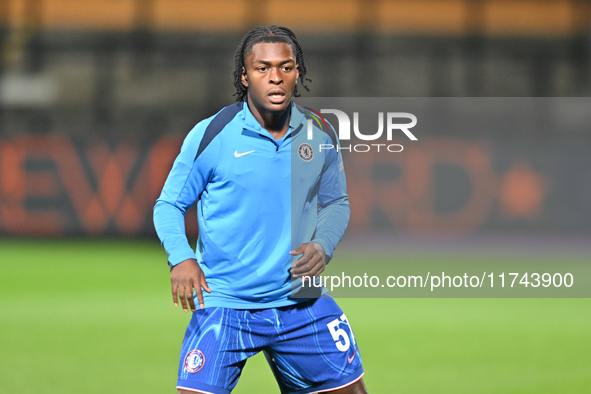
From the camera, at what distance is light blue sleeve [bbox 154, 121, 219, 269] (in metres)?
2.74

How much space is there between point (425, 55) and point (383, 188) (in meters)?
11.1

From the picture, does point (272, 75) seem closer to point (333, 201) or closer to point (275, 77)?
point (275, 77)

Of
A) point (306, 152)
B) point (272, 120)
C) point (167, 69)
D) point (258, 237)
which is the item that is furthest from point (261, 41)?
point (167, 69)

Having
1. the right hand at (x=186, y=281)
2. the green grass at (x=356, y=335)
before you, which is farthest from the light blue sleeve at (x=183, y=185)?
the green grass at (x=356, y=335)

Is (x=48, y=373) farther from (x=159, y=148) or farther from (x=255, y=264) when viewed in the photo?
(x=159, y=148)

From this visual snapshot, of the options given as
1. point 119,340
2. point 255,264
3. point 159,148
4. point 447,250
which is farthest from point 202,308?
point 159,148

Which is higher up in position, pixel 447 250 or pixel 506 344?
pixel 447 250

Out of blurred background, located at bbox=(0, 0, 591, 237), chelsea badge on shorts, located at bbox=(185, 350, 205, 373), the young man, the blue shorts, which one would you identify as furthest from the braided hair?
blurred background, located at bbox=(0, 0, 591, 237)

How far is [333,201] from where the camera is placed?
3055 millimetres

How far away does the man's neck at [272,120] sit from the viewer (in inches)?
114

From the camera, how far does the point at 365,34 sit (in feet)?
50.8

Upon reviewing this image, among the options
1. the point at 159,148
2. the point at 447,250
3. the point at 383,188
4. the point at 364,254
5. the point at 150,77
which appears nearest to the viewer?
the point at 364,254

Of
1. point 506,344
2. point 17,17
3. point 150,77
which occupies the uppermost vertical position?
point 17,17

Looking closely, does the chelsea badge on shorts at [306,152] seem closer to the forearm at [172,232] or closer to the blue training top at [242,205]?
the blue training top at [242,205]
